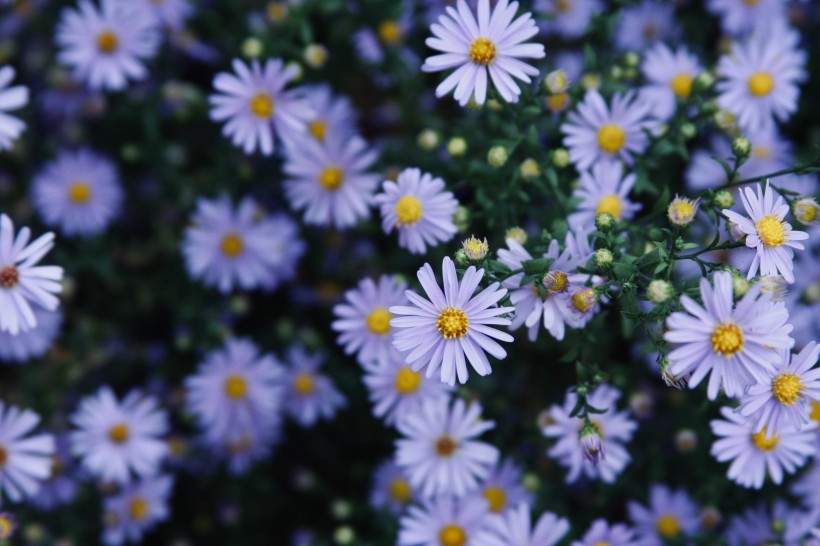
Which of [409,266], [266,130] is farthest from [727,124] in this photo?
[266,130]

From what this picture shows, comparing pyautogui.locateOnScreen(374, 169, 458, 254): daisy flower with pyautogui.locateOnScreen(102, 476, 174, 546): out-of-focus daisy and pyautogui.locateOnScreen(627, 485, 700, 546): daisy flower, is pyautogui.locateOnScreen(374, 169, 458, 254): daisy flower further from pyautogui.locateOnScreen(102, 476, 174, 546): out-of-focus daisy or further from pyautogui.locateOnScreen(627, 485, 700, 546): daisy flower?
pyautogui.locateOnScreen(102, 476, 174, 546): out-of-focus daisy

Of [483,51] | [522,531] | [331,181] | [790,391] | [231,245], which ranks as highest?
[331,181]

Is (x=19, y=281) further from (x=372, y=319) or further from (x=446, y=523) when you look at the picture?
(x=446, y=523)

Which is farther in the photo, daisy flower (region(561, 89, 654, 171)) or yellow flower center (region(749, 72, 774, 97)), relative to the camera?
yellow flower center (region(749, 72, 774, 97))

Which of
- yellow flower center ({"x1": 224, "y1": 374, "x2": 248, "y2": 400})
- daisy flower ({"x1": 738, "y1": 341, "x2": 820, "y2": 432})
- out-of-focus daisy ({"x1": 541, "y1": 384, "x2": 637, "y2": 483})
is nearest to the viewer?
daisy flower ({"x1": 738, "y1": 341, "x2": 820, "y2": 432})

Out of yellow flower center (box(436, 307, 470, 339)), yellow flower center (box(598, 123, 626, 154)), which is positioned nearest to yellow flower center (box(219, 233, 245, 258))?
yellow flower center (box(436, 307, 470, 339))

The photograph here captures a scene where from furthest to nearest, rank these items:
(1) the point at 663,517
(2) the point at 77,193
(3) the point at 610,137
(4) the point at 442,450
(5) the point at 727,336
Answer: (2) the point at 77,193, (1) the point at 663,517, (4) the point at 442,450, (3) the point at 610,137, (5) the point at 727,336

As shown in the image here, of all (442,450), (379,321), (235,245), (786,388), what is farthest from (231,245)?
(786,388)
